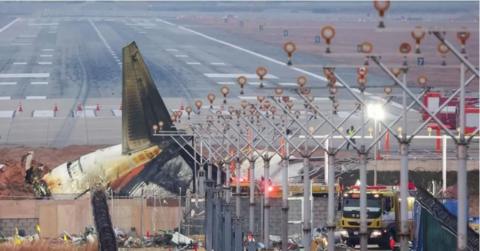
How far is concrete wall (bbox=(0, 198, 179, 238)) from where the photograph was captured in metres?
57.1

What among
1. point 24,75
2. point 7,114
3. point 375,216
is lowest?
point 375,216

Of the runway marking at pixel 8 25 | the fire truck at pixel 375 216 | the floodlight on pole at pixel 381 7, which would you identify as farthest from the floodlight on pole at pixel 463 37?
the runway marking at pixel 8 25

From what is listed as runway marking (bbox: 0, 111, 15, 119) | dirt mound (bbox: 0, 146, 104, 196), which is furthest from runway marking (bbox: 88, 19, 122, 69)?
dirt mound (bbox: 0, 146, 104, 196)

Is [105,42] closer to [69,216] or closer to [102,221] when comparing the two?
[69,216]

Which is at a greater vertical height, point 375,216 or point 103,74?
point 103,74

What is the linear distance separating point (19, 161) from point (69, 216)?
12.6 metres

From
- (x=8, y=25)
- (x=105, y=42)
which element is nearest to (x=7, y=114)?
(x=105, y=42)

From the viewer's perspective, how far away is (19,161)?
228 feet

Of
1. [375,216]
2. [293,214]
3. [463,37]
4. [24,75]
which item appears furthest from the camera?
[24,75]

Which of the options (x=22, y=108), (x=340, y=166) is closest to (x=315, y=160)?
(x=340, y=166)

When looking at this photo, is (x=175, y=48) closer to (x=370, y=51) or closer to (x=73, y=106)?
(x=73, y=106)

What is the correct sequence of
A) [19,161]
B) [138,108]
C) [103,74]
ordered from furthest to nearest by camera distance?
1. [103,74]
2. [138,108]
3. [19,161]

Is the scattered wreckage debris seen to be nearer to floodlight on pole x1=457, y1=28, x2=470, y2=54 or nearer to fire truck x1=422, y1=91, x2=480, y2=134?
fire truck x1=422, y1=91, x2=480, y2=134

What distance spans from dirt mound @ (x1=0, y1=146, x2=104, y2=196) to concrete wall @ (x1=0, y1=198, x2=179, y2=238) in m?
6.06
